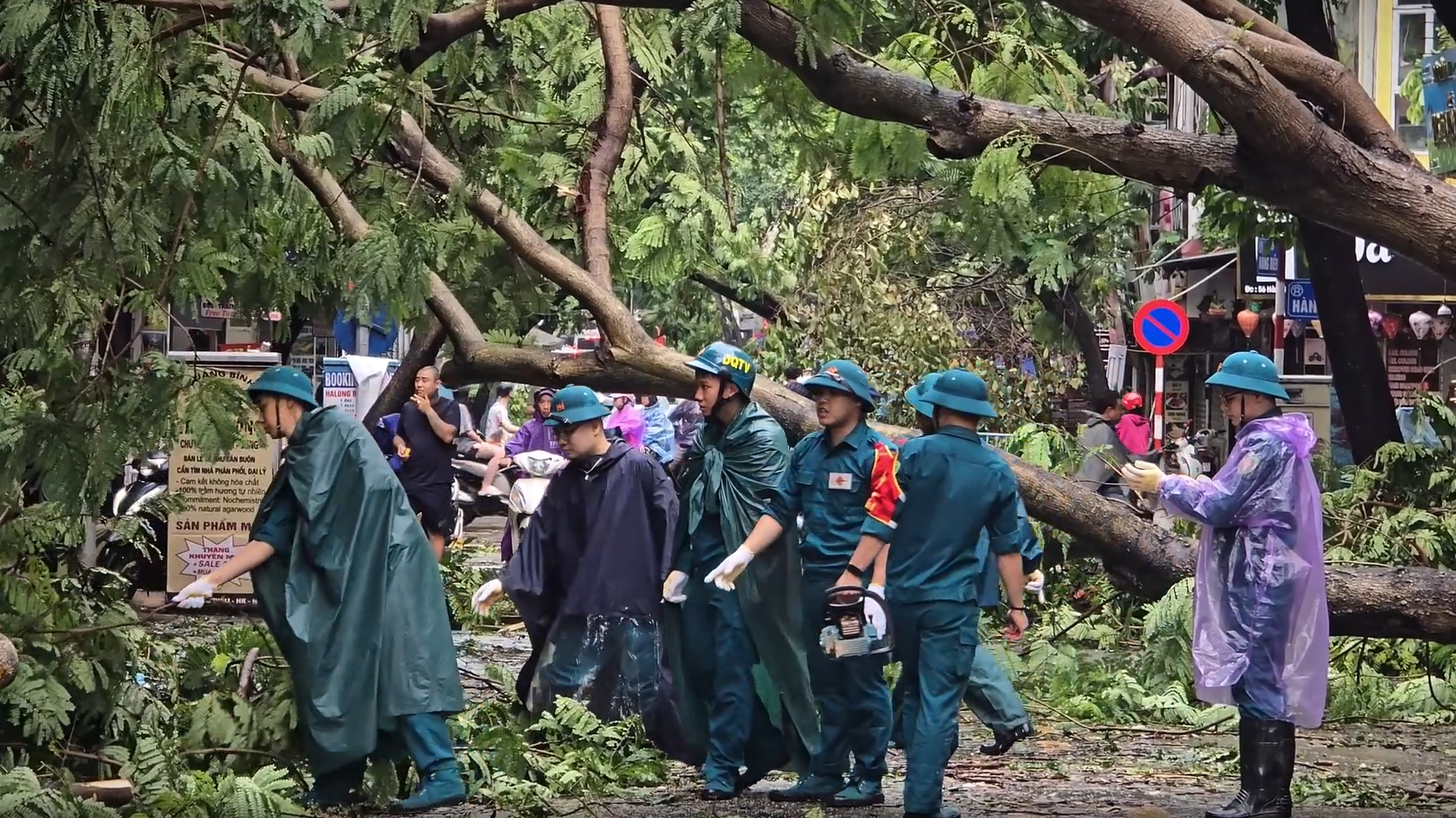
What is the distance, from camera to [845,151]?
1111cm

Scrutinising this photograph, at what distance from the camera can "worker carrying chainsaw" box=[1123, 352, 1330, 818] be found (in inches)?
316

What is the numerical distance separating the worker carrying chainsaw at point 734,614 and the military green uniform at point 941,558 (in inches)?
31.5

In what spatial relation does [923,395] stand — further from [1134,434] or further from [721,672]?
[1134,434]

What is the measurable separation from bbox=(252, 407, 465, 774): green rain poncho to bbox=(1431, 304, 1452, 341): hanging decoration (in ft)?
57.1

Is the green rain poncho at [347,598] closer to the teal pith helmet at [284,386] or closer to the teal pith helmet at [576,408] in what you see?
the teal pith helmet at [284,386]

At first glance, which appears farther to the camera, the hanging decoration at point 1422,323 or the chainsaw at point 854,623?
the hanging decoration at point 1422,323

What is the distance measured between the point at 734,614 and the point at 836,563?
2.18 ft

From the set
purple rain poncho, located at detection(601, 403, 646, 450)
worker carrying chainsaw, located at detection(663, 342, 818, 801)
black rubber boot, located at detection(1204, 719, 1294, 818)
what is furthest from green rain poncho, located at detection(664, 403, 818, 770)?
purple rain poncho, located at detection(601, 403, 646, 450)

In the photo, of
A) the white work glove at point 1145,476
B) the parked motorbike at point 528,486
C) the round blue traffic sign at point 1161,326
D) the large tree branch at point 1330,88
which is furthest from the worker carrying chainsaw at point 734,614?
the round blue traffic sign at point 1161,326

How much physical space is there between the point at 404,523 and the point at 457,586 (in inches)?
323

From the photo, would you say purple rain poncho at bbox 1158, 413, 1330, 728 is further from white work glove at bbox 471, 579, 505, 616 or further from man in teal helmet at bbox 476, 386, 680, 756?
white work glove at bbox 471, 579, 505, 616

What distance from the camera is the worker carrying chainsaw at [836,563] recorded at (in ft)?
27.6

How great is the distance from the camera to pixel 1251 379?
26.9 feet

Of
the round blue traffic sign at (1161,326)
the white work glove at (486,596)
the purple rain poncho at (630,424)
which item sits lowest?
the white work glove at (486,596)
